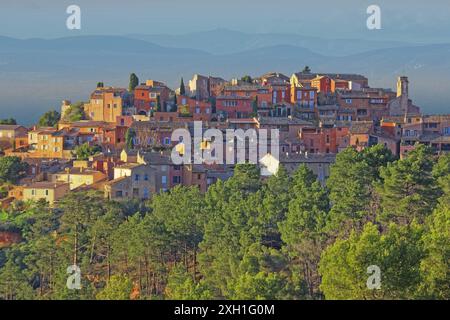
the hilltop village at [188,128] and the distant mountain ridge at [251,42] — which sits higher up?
the distant mountain ridge at [251,42]

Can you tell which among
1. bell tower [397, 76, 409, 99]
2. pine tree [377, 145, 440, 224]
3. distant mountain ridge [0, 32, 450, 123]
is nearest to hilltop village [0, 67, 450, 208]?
bell tower [397, 76, 409, 99]

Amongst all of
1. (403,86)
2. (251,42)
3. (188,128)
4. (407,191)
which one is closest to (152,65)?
(251,42)

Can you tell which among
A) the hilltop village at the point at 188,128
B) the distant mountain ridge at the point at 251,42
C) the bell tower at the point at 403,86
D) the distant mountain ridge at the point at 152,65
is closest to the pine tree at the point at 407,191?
the hilltop village at the point at 188,128

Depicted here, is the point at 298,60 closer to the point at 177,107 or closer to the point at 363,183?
the point at 177,107

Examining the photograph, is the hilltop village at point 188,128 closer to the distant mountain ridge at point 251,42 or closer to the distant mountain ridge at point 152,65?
the distant mountain ridge at point 152,65

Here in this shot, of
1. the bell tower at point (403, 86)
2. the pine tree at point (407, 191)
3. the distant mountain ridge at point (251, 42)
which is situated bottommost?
the pine tree at point (407, 191)

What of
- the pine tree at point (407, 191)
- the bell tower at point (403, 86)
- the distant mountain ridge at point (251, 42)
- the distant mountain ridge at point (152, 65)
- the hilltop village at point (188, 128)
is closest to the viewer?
the pine tree at point (407, 191)

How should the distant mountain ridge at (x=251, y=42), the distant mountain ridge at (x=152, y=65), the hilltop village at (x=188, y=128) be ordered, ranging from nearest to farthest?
the hilltop village at (x=188, y=128) < the distant mountain ridge at (x=152, y=65) < the distant mountain ridge at (x=251, y=42)

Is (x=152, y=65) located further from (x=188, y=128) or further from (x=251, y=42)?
(x=188, y=128)

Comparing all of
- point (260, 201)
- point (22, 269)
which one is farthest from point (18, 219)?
point (260, 201)

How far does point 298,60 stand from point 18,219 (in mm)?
85355

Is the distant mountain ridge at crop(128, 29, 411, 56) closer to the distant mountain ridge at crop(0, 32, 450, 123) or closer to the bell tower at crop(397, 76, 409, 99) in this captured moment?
the distant mountain ridge at crop(0, 32, 450, 123)

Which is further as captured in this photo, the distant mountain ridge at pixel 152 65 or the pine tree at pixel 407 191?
the distant mountain ridge at pixel 152 65

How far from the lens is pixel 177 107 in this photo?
174 ft
